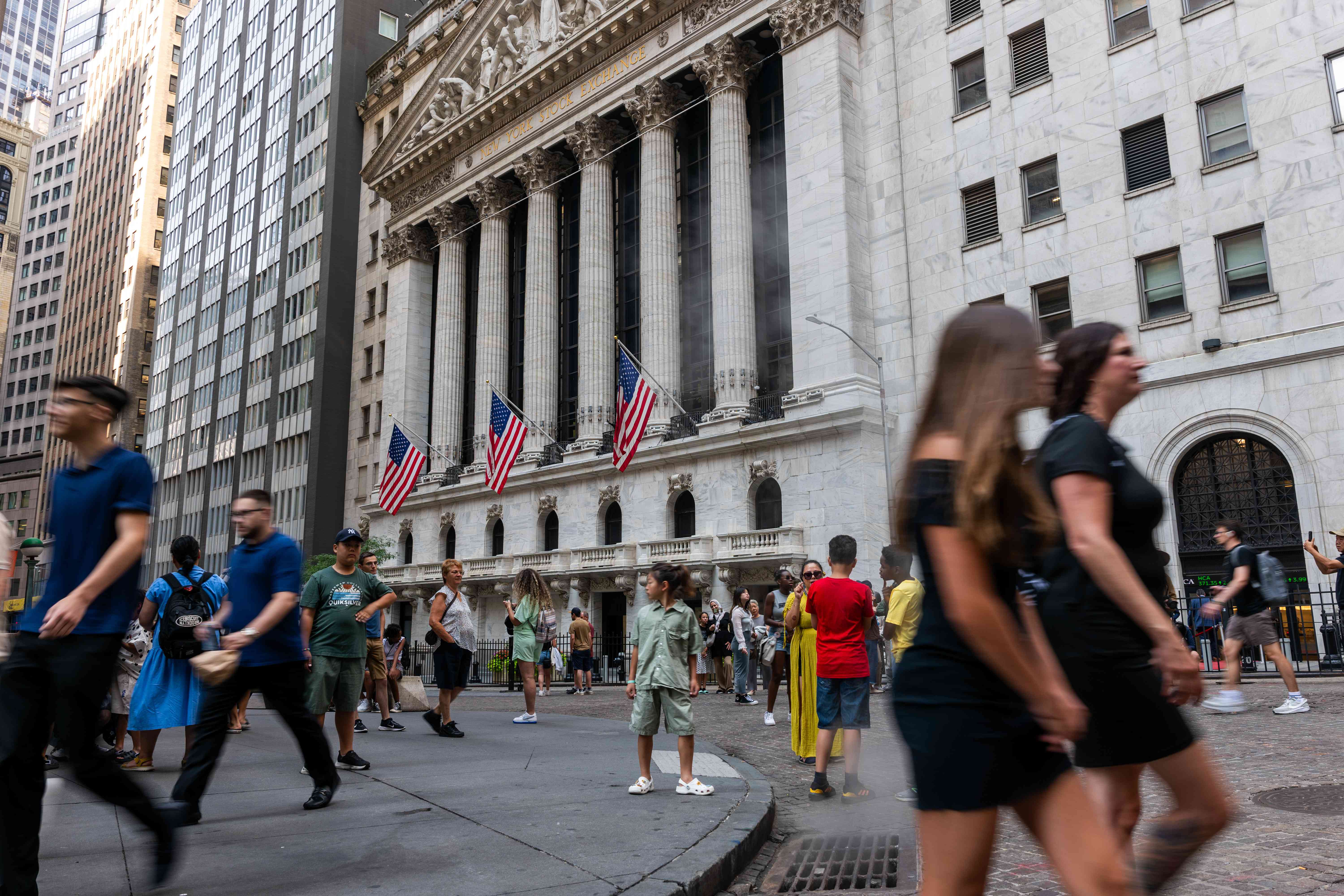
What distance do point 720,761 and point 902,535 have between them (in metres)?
6.71

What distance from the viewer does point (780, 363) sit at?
3128cm

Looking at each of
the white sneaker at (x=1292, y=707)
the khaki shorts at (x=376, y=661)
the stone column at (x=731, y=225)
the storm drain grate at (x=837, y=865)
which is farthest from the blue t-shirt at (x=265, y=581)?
the stone column at (x=731, y=225)

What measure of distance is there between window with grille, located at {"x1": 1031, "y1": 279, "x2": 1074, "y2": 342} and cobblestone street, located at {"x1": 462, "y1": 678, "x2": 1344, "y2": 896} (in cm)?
1229

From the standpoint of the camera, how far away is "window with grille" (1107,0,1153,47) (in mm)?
23422

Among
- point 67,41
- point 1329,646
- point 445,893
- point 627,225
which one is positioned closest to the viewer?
point 445,893

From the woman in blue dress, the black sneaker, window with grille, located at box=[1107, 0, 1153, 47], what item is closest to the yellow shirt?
the black sneaker

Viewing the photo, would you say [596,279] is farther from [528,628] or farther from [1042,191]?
[528,628]

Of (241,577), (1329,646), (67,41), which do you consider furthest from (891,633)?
(67,41)

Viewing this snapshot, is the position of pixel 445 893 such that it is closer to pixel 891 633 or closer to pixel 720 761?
pixel 891 633

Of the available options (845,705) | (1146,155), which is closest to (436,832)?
(845,705)

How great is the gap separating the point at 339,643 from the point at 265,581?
7.31 ft

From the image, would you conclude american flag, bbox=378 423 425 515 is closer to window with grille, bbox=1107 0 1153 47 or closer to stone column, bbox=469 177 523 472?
stone column, bbox=469 177 523 472

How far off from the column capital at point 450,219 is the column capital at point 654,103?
12.6m

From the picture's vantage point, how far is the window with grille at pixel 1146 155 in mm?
22516
